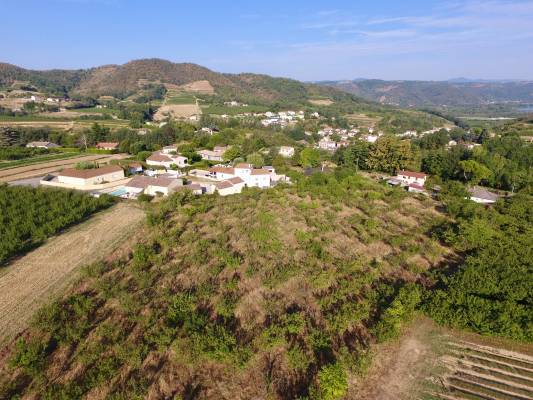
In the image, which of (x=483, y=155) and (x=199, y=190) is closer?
(x=199, y=190)

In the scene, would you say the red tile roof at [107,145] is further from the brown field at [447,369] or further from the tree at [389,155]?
the brown field at [447,369]

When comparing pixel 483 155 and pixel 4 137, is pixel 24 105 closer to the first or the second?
pixel 4 137

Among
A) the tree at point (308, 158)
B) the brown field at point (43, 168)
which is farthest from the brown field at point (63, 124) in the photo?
the tree at point (308, 158)

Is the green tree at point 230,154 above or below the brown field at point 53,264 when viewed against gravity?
above

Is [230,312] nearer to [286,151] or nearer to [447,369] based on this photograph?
[447,369]

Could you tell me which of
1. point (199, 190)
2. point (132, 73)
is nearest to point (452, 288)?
point (199, 190)

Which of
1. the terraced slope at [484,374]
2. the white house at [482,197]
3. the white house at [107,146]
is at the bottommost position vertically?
the white house at [482,197]

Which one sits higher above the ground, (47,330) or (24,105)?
(24,105)
